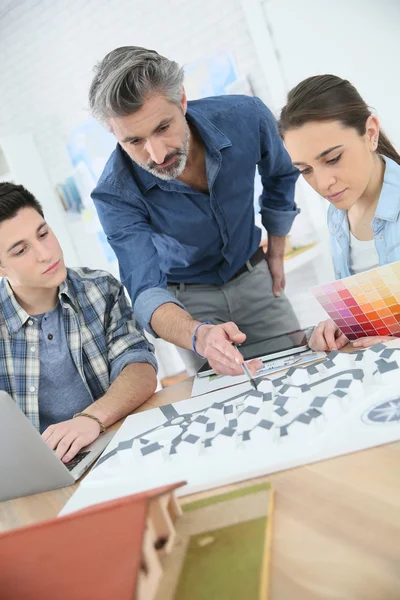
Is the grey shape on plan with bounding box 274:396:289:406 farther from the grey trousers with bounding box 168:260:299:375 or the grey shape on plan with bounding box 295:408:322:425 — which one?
the grey trousers with bounding box 168:260:299:375

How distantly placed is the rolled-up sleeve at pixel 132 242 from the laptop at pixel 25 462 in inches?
23.0

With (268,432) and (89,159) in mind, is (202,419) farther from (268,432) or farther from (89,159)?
(89,159)

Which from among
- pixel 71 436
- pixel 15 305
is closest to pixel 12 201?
pixel 15 305

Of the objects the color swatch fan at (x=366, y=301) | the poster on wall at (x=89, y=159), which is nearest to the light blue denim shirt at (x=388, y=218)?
the color swatch fan at (x=366, y=301)

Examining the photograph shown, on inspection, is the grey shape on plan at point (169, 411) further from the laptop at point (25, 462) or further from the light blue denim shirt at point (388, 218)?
the light blue denim shirt at point (388, 218)

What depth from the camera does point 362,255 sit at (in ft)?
4.84

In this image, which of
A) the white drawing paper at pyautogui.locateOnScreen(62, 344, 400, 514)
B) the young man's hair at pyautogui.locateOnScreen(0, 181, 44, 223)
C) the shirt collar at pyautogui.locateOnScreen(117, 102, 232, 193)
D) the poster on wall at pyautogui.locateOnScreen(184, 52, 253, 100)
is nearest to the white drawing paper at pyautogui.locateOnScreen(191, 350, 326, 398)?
the white drawing paper at pyautogui.locateOnScreen(62, 344, 400, 514)

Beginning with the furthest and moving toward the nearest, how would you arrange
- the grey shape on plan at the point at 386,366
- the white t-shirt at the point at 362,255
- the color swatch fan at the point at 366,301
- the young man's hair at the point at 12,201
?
the young man's hair at the point at 12,201
the white t-shirt at the point at 362,255
the color swatch fan at the point at 366,301
the grey shape on plan at the point at 386,366

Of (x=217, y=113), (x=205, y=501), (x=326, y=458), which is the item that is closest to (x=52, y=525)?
(x=205, y=501)

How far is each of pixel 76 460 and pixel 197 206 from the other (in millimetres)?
920

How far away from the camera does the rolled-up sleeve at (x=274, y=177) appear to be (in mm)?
1724

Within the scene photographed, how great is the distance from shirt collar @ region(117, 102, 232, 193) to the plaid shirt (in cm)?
35

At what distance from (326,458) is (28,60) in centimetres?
409

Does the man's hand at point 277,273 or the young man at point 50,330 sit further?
the man's hand at point 277,273
